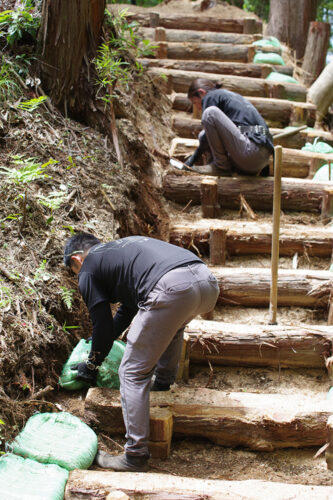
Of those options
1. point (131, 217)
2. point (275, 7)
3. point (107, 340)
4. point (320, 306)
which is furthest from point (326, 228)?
point (275, 7)

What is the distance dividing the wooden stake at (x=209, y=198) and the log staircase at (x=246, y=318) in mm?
57

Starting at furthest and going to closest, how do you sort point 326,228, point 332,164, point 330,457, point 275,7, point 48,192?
point 275,7, point 332,164, point 326,228, point 48,192, point 330,457

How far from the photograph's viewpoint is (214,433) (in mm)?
2758

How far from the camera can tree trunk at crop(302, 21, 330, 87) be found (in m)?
7.11

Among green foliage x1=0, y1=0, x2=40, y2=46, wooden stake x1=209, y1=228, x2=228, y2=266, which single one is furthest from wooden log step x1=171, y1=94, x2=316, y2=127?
wooden stake x1=209, y1=228, x2=228, y2=266

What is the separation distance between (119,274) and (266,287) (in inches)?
61.7

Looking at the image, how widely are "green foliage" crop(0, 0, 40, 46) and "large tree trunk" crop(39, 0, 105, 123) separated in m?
0.15

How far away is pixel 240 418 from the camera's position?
2.71m

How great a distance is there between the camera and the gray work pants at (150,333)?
244 cm

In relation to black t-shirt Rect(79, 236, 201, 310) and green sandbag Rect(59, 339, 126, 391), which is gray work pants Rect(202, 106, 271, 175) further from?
green sandbag Rect(59, 339, 126, 391)

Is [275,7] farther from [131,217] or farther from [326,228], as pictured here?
[131,217]

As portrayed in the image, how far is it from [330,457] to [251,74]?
18.4ft

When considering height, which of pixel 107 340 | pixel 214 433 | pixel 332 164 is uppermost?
pixel 332 164

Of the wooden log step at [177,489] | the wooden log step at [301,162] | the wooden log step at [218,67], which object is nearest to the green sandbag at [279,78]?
the wooden log step at [218,67]
